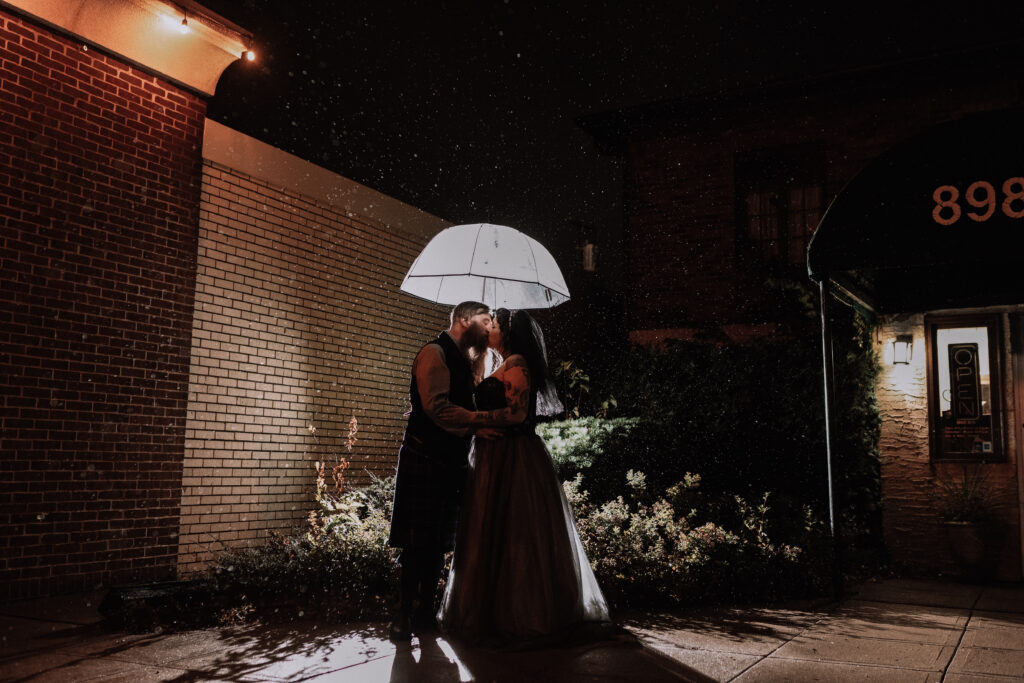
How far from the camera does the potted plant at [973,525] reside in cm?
795

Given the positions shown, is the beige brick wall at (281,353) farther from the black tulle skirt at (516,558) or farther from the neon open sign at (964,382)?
the neon open sign at (964,382)

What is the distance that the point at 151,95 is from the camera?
23.3 feet

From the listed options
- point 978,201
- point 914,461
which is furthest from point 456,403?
point 914,461

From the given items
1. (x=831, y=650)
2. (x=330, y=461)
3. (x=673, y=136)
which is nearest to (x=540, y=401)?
(x=831, y=650)

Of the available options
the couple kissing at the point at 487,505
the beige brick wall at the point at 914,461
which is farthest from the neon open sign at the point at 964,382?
the couple kissing at the point at 487,505

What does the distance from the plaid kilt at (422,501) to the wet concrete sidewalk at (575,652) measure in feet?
1.93

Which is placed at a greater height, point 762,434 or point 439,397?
point 439,397

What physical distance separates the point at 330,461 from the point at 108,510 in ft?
8.89

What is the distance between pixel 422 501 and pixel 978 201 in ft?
15.4

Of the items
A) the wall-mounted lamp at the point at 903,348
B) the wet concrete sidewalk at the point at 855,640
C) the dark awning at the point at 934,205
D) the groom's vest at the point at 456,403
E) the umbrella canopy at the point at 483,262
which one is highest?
the dark awning at the point at 934,205

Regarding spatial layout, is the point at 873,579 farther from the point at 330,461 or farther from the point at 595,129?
the point at 595,129

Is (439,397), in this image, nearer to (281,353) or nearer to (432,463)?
(432,463)

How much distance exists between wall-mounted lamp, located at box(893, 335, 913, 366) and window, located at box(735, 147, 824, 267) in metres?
2.91

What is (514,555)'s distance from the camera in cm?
448
